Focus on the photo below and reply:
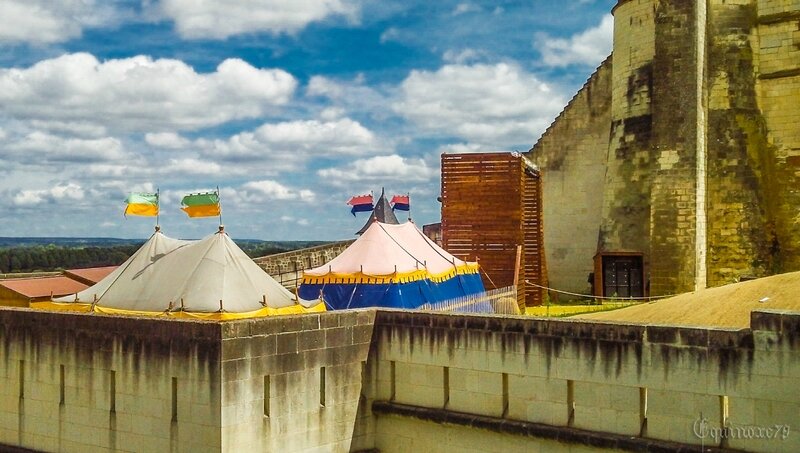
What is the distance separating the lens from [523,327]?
39.5 ft

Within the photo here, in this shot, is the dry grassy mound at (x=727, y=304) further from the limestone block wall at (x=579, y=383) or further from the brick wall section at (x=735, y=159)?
the brick wall section at (x=735, y=159)

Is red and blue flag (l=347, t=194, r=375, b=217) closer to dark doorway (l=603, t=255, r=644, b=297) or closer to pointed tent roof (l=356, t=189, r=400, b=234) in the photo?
pointed tent roof (l=356, t=189, r=400, b=234)

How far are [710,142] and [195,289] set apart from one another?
19177 mm

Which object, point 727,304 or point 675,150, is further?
point 675,150

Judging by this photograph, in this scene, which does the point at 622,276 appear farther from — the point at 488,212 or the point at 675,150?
the point at 488,212

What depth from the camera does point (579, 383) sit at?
11547 millimetres

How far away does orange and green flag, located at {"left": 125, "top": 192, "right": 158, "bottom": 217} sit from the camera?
19.8 metres

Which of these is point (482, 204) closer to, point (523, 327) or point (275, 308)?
point (275, 308)

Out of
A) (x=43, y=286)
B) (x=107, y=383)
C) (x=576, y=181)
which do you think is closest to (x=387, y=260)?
(x=107, y=383)

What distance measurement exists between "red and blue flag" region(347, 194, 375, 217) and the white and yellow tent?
757 inches

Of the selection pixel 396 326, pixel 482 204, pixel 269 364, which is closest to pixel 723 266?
pixel 482 204

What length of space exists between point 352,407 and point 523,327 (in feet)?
11.0

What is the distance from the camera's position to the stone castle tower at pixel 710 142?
85.8 feet

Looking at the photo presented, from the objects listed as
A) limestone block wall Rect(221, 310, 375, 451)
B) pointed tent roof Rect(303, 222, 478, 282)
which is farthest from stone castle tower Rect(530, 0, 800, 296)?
limestone block wall Rect(221, 310, 375, 451)
